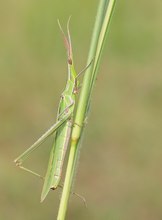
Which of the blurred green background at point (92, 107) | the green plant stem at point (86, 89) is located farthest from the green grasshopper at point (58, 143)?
the blurred green background at point (92, 107)

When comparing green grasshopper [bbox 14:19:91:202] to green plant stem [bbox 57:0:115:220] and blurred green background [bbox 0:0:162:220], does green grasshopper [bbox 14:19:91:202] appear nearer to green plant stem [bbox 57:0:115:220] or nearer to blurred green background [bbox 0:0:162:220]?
green plant stem [bbox 57:0:115:220]

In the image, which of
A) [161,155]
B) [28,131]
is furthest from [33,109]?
[161,155]

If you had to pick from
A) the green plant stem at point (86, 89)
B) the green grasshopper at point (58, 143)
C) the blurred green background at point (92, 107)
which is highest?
the green plant stem at point (86, 89)

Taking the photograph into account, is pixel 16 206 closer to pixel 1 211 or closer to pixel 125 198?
pixel 1 211

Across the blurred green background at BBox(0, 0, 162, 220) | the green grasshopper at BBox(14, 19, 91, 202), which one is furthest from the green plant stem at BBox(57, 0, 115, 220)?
the blurred green background at BBox(0, 0, 162, 220)

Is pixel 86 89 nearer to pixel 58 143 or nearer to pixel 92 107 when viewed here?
pixel 58 143

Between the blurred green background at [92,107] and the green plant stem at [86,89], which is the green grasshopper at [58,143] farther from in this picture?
the blurred green background at [92,107]
